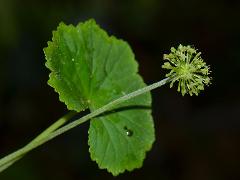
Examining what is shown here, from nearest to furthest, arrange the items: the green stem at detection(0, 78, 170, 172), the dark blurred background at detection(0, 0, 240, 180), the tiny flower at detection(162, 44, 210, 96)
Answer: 1. the green stem at detection(0, 78, 170, 172)
2. the tiny flower at detection(162, 44, 210, 96)
3. the dark blurred background at detection(0, 0, 240, 180)

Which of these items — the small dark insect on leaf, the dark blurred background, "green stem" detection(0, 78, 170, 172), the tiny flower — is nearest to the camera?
"green stem" detection(0, 78, 170, 172)

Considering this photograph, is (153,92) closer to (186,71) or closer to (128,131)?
(128,131)

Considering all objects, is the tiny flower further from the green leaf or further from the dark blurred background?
the dark blurred background

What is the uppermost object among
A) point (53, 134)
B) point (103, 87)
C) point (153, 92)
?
point (153, 92)

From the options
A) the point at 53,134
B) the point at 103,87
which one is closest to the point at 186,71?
the point at 103,87

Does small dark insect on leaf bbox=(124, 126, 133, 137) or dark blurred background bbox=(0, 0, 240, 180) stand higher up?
dark blurred background bbox=(0, 0, 240, 180)

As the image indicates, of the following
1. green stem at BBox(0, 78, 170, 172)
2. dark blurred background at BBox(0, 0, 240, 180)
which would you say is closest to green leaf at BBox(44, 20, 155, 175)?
green stem at BBox(0, 78, 170, 172)

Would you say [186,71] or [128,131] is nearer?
[186,71]
